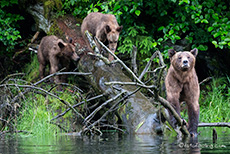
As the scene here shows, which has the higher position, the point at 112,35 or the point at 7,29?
the point at 7,29

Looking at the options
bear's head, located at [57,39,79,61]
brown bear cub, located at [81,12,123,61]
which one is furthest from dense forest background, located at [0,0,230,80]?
bear's head, located at [57,39,79,61]

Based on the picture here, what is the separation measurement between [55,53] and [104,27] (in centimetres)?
176

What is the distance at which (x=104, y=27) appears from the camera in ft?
31.8

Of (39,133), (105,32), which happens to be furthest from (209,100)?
(39,133)

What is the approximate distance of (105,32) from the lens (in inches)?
384

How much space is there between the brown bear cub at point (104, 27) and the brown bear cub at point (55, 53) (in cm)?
62

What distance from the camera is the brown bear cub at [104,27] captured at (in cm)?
964

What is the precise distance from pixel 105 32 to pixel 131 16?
1274 mm

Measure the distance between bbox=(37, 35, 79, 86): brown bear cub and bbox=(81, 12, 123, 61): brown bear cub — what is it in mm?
619

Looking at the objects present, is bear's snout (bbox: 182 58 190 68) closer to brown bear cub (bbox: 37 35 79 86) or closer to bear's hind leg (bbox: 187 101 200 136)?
bear's hind leg (bbox: 187 101 200 136)

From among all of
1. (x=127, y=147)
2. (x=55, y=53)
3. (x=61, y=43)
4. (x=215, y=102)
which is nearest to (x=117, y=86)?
(x=127, y=147)

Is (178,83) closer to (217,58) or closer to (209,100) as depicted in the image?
(209,100)

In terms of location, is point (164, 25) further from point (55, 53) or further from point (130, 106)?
point (130, 106)

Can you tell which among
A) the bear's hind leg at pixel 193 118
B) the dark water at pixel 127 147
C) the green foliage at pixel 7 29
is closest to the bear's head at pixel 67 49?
the green foliage at pixel 7 29
